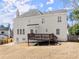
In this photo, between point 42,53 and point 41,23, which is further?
point 41,23

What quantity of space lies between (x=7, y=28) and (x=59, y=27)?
43.3 meters

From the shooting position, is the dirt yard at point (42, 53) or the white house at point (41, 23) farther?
the white house at point (41, 23)

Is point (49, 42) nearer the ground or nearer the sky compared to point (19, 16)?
nearer the ground

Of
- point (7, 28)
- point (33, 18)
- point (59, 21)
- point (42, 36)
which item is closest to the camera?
point (42, 36)

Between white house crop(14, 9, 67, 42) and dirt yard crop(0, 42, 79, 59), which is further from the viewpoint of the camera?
white house crop(14, 9, 67, 42)

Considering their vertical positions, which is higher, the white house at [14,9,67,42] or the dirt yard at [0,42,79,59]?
the white house at [14,9,67,42]

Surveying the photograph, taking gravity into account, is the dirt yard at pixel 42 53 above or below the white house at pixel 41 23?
below

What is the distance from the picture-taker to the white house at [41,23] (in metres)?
38.3

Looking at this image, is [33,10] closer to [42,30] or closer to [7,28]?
[42,30]

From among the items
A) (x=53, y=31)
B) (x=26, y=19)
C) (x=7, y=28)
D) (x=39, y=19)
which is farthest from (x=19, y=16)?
(x=7, y=28)

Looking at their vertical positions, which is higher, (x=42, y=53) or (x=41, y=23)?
(x=41, y=23)

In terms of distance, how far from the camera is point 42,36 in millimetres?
30672

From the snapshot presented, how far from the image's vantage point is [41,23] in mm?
40500

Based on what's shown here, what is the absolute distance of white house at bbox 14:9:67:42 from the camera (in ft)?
126
